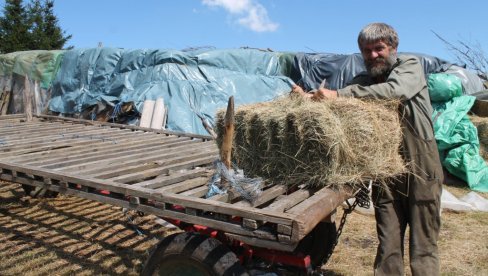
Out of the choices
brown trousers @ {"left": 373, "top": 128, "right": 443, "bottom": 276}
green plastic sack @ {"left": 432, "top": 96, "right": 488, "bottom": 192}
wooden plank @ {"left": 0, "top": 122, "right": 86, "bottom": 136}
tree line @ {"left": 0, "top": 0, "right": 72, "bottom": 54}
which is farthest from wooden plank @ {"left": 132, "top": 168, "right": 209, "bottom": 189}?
tree line @ {"left": 0, "top": 0, "right": 72, "bottom": 54}

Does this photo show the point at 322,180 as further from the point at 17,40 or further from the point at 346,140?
the point at 17,40

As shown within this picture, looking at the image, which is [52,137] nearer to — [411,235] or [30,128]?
[30,128]

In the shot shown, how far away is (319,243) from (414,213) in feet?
2.67

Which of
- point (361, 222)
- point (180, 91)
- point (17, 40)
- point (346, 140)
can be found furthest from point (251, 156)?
point (17, 40)

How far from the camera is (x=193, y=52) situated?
1155 cm

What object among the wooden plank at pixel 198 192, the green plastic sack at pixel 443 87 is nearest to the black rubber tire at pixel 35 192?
the wooden plank at pixel 198 192

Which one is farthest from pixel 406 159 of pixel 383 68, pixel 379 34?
pixel 379 34

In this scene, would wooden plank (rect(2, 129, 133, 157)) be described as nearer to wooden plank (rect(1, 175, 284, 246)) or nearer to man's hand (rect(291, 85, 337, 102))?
wooden plank (rect(1, 175, 284, 246))

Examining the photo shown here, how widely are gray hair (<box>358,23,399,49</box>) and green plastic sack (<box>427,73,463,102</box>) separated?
5814mm

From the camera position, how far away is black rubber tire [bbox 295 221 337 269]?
11.5 ft

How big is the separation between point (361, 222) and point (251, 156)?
3.19 m

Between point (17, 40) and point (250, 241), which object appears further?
point (17, 40)

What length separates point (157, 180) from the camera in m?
3.17

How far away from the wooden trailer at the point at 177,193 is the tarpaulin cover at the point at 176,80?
496 cm
